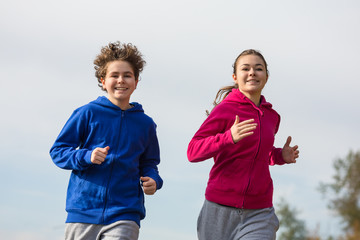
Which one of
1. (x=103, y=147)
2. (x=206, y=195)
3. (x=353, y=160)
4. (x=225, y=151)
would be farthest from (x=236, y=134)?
(x=353, y=160)

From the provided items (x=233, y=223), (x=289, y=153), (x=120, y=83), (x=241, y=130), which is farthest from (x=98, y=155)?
(x=289, y=153)

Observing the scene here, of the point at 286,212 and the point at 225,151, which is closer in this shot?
the point at 225,151

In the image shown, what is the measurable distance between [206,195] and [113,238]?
985 millimetres

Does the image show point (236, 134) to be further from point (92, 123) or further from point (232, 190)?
point (92, 123)

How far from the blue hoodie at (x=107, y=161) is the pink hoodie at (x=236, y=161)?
1.59 feet

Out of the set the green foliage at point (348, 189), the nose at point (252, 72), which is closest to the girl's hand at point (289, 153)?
the nose at point (252, 72)

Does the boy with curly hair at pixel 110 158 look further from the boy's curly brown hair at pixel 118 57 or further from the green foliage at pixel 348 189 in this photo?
the green foliage at pixel 348 189

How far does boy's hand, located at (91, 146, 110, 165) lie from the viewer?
484cm

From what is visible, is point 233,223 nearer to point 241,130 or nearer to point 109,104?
point 241,130

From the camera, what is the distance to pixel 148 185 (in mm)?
5039

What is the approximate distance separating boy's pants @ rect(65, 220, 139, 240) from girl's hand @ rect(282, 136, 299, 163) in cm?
172

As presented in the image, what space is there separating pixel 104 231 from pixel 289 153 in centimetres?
203

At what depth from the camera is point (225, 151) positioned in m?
5.28

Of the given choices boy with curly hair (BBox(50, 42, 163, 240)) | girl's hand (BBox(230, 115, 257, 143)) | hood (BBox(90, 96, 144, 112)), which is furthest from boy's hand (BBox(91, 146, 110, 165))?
girl's hand (BBox(230, 115, 257, 143))
